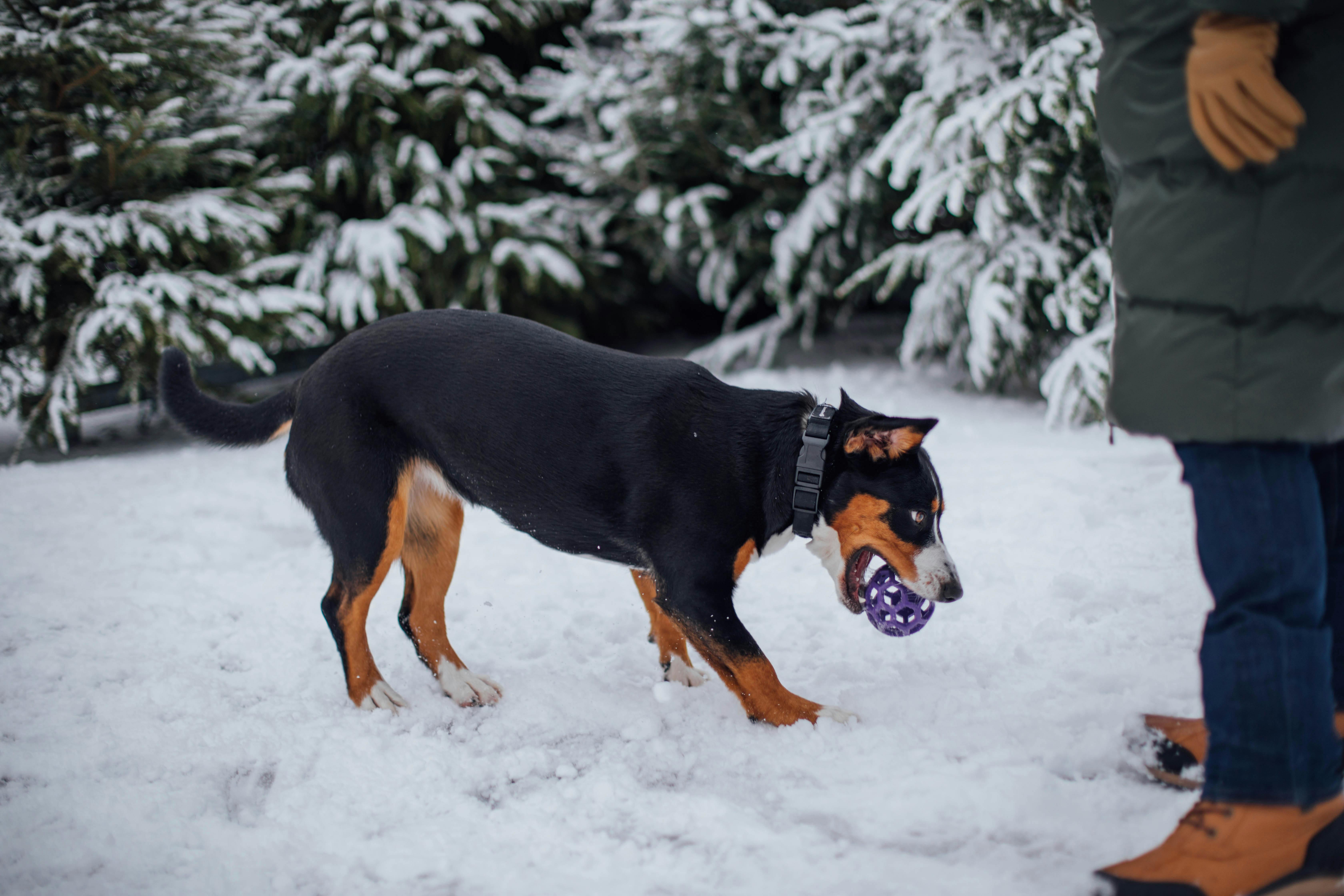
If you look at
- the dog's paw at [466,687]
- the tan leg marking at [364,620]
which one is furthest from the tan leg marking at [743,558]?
the tan leg marking at [364,620]

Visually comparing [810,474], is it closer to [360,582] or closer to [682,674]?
[682,674]

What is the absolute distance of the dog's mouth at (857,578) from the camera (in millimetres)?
2617

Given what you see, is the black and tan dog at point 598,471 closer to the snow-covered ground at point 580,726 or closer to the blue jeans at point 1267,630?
the snow-covered ground at point 580,726

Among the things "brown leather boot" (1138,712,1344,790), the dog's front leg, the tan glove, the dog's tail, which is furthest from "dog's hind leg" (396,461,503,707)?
the tan glove

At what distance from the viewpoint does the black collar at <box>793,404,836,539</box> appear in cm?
247

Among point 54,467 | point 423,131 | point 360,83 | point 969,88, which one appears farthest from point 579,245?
point 54,467

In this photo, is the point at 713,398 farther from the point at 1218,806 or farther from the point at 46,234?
the point at 46,234

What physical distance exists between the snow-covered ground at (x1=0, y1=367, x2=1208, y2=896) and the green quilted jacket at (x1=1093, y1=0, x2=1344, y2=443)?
0.94 m

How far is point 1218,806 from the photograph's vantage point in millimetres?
1625

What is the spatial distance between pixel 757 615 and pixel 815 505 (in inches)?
37.9

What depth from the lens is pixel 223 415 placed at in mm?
2963

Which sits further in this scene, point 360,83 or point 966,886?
point 360,83

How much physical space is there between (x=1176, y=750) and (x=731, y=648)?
1.10 meters

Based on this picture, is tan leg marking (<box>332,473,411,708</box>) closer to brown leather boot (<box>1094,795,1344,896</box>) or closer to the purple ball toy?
the purple ball toy
